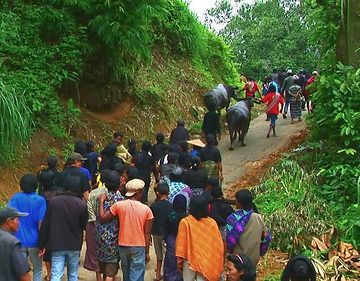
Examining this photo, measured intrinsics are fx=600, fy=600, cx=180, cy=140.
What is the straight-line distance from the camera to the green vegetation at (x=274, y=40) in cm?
3325

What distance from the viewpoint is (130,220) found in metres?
6.64

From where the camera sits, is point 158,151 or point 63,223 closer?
point 63,223

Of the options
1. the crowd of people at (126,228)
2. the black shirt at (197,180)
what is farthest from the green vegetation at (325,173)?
the crowd of people at (126,228)

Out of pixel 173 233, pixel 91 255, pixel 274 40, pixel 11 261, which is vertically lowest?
pixel 91 255

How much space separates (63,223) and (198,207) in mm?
1486

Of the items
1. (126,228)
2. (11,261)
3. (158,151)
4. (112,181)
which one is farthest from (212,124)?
(11,261)

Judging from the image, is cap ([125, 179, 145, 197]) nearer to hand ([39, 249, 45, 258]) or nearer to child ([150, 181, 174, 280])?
child ([150, 181, 174, 280])

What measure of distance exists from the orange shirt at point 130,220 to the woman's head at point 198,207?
2.29 ft

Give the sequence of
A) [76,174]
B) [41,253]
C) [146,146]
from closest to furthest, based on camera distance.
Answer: [41,253]
[76,174]
[146,146]

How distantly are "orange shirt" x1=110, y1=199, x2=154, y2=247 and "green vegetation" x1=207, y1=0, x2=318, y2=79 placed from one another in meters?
26.6

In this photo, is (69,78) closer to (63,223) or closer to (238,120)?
(238,120)

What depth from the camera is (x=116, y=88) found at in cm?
1555

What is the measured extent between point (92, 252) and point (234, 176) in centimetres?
683

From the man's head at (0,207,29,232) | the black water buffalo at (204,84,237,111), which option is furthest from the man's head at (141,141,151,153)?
the black water buffalo at (204,84,237,111)
